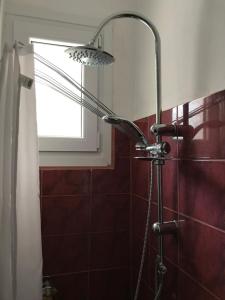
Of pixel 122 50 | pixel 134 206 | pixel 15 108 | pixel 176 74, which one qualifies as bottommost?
pixel 134 206

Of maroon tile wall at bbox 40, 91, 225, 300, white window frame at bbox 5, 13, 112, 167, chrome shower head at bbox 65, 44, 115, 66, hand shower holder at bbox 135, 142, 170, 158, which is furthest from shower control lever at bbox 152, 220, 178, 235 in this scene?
chrome shower head at bbox 65, 44, 115, 66

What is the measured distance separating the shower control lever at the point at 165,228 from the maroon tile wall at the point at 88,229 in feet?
1.58

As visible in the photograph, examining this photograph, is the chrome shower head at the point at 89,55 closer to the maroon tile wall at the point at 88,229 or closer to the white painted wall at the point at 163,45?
the white painted wall at the point at 163,45

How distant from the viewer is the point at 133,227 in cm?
152

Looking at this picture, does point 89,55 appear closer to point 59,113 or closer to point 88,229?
point 59,113

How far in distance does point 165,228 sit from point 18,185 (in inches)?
23.2

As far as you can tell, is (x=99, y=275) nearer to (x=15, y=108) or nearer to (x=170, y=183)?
(x=170, y=183)

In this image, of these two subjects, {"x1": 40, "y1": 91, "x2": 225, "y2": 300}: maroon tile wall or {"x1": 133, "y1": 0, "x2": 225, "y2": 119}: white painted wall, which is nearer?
{"x1": 133, "y1": 0, "x2": 225, "y2": 119}: white painted wall

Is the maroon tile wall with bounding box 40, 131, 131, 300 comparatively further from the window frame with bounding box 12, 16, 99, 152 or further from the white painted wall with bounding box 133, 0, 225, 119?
the white painted wall with bounding box 133, 0, 225, 119

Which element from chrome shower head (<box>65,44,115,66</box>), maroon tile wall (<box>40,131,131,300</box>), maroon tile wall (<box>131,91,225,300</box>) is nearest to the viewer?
maroon tile wall (<box>131,91,225,300</box>)

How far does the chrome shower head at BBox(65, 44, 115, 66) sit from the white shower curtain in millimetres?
184

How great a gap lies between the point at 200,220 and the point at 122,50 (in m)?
1.08

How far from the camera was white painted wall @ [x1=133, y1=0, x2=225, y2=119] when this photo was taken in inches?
35.0

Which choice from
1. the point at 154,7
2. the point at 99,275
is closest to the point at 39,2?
the point at 154,7
